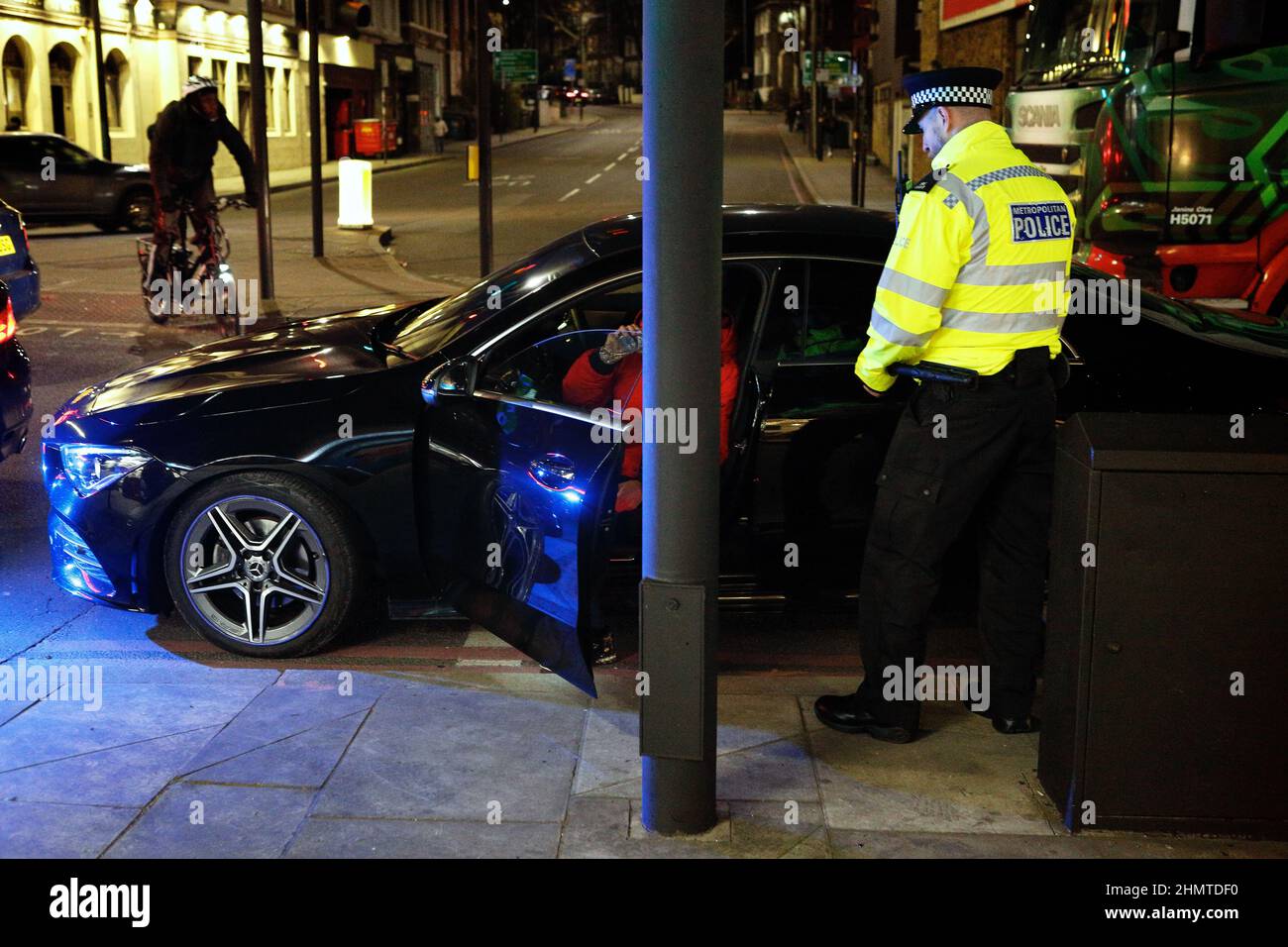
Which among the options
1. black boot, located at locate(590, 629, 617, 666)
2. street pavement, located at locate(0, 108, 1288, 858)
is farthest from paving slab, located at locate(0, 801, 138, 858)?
black boot, located at locate(590, 629, 617, 666)

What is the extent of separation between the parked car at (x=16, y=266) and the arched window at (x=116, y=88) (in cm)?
2693

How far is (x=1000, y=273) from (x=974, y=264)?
8 centimetres

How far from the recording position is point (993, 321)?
4137mm

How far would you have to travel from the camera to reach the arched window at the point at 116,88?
114ft

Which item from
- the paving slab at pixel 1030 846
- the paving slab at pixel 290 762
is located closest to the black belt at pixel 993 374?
the paving slab at pixel 1030 846

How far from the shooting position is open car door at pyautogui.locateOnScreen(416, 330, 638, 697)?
432 cm

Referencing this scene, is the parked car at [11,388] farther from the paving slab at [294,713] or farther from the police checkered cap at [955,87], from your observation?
the police checkered cap at [955,87]

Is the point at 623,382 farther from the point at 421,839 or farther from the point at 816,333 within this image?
the point at 421,839

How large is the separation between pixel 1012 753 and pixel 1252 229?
552 centimetres

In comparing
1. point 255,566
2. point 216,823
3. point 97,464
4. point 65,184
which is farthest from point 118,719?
point 65,184

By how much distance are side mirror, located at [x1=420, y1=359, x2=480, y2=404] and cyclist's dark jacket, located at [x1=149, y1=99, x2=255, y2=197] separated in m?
8.25

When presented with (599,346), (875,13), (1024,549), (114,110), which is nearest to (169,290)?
(599,346)

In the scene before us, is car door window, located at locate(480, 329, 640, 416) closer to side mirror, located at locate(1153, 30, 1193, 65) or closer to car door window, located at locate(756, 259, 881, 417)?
car door window, located at locate(756, 259, 881, 417)

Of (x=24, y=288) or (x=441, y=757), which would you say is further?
(x=24, y=288)
